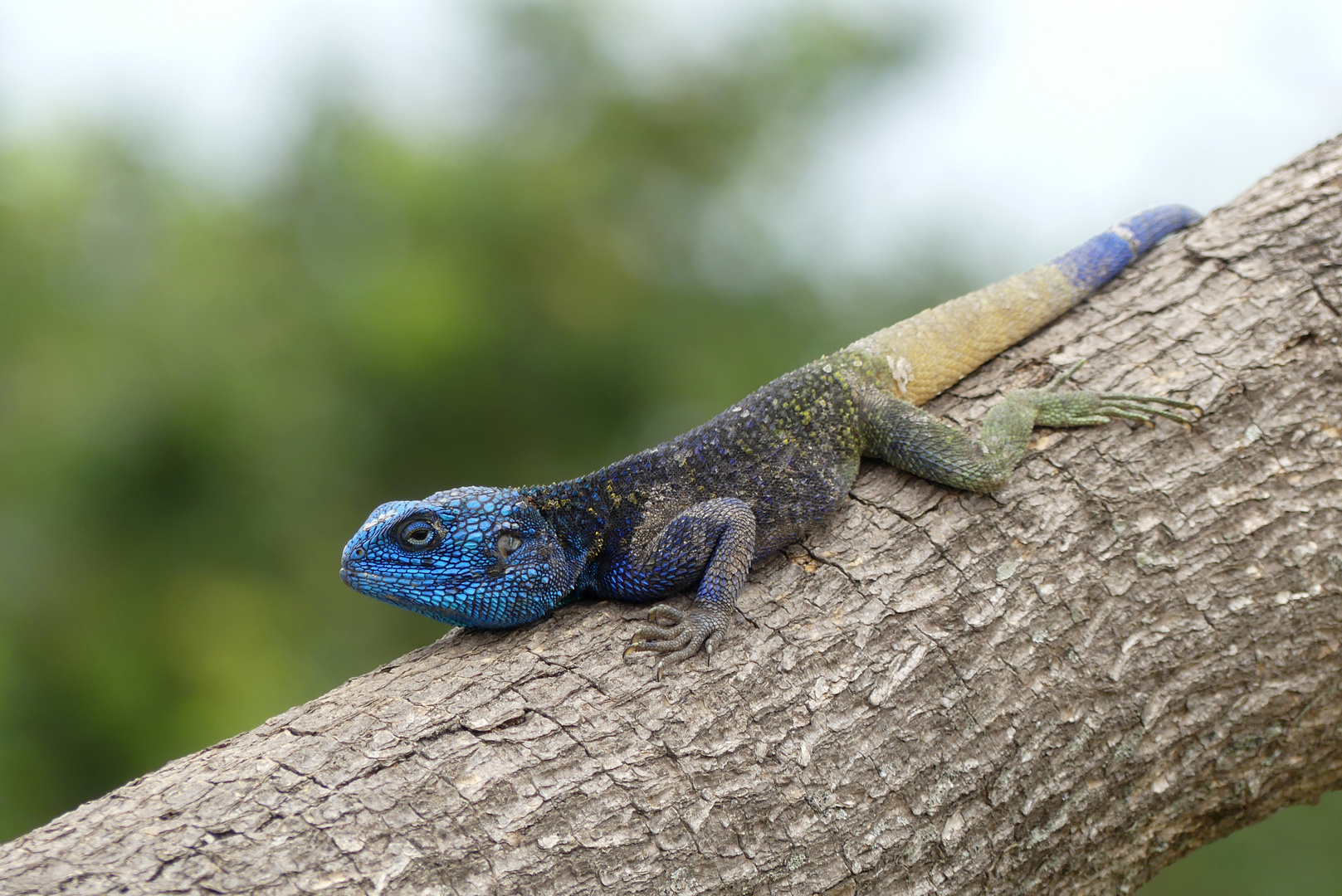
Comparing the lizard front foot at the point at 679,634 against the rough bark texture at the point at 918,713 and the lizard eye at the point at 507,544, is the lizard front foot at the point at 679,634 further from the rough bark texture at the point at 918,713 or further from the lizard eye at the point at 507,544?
the lizard eye at the point at 507,544

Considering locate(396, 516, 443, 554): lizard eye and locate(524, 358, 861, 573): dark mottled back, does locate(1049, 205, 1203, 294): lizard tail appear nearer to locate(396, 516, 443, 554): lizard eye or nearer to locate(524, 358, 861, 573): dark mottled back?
locate(524, 358, 861, 573): dark mottled back

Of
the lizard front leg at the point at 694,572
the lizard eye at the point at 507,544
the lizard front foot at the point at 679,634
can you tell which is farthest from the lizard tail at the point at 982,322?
the lizard eye at the point at 507,544

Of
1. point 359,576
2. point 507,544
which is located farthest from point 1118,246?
point 359,576

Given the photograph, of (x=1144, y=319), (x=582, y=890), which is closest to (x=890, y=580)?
(x=582, y=890)

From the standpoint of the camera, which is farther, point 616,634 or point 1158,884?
point 1158,884

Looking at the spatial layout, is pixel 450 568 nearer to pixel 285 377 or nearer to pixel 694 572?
pixel 694 572

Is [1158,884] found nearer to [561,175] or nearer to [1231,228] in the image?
[1231,228]

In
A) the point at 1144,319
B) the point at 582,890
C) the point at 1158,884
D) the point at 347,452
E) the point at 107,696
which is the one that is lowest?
the point at 1158,884
